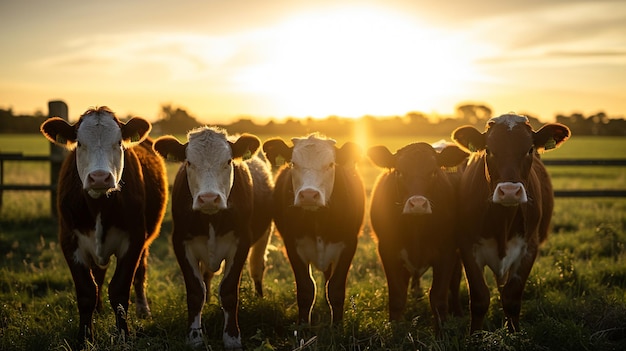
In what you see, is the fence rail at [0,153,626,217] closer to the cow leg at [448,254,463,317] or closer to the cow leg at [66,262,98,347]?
the cow leg at [448,254,463,317]

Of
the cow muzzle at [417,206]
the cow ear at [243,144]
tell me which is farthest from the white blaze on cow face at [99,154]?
the cow muzzle at [417,206]

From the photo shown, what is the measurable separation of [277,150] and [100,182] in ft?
6.10

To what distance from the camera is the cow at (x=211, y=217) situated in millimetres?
5289

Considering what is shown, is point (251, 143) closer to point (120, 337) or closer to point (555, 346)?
point (120, 337)

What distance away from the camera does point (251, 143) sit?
5719 millimetres

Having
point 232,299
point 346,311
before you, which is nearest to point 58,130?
point 232,299

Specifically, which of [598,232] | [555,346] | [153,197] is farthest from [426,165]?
[598,232]

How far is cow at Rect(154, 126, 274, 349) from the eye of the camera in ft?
17.4

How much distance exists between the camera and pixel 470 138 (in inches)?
217

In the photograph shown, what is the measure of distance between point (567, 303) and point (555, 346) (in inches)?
58.0

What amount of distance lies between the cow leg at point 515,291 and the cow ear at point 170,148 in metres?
3.35

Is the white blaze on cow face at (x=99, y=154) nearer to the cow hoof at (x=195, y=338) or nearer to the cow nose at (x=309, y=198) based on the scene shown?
the cow hoof at (x=195, y=338)

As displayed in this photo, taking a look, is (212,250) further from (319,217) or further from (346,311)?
(346,311)

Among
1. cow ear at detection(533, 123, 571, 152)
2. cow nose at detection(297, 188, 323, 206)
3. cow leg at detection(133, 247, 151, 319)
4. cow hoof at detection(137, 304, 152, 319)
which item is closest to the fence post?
cow leg at detection(133, 247, 151, 319)
